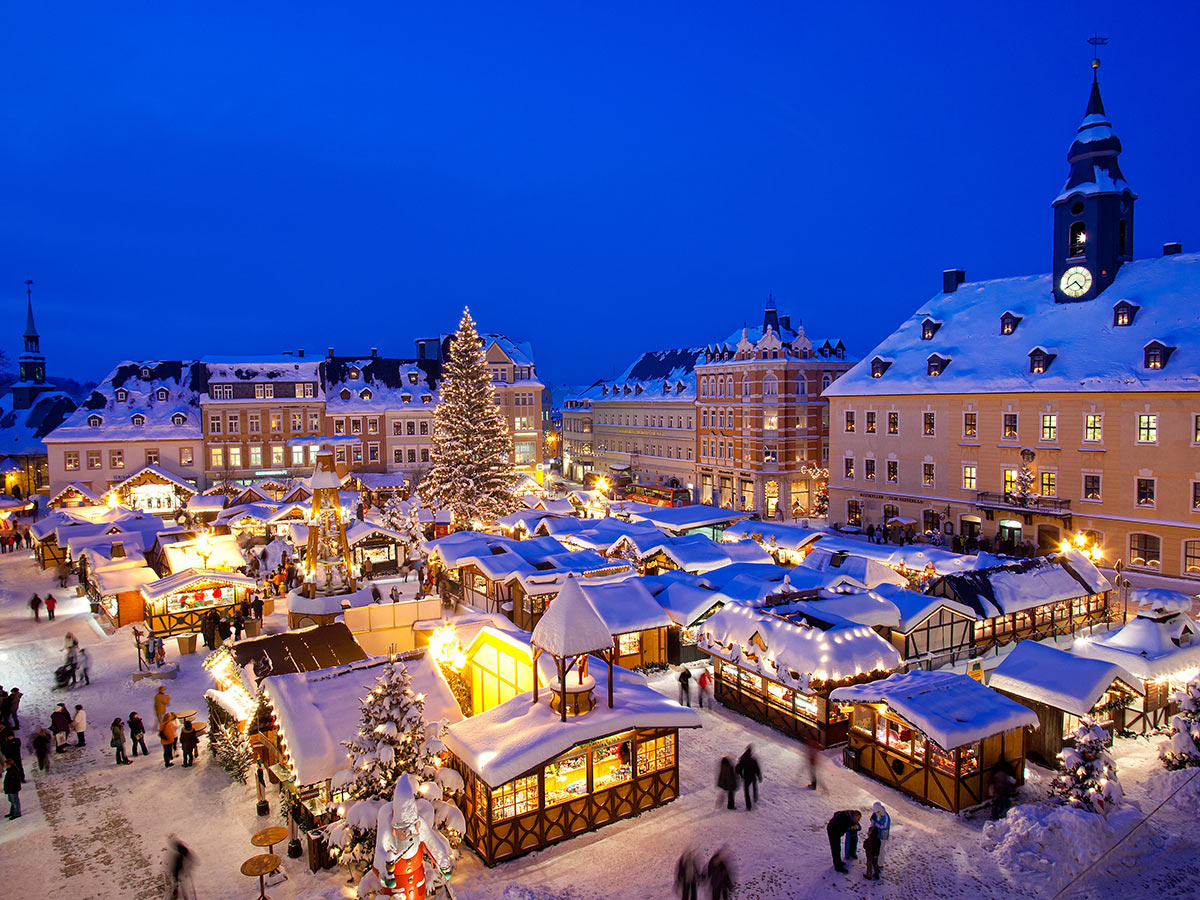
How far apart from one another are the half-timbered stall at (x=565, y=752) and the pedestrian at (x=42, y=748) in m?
9.07

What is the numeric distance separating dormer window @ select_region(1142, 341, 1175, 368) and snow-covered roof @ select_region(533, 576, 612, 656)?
96.1 ft

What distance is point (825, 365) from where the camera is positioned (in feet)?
161

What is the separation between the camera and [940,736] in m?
13.6

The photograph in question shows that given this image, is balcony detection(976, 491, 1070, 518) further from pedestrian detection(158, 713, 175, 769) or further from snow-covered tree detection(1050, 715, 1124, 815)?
pedestrian detection(158, 713, 175, 769)

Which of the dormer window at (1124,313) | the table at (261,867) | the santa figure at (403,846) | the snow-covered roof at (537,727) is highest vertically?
the dormer window at (1124,313)

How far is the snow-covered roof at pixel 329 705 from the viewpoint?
1259 centimetres

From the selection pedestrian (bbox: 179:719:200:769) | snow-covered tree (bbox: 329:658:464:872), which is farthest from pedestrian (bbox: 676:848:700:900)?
pedestrian (bbox: 179:719:200:769)

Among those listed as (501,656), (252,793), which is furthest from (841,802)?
(252,793)

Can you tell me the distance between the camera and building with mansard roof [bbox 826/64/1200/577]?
30.6 metres

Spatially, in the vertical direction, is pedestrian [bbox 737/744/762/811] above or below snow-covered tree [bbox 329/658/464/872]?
below

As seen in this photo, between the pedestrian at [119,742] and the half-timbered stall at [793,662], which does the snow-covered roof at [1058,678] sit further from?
the pedestrian at [119,742]

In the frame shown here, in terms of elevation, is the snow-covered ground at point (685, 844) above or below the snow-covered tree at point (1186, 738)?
below

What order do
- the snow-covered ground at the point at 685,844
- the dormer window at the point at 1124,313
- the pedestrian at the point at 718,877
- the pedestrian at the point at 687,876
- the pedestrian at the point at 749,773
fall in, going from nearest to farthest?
the pedestrian at the point at 718,877, the pedestrian at the point at 687,876, the snow-covered ground at the point at 685,844, the pedestrian at the point at 749,773, the dormer window at the point at 1124,313

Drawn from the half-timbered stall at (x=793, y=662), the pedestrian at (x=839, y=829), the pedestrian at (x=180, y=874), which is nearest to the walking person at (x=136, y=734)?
the pedestrian at (x=180, y=874)
